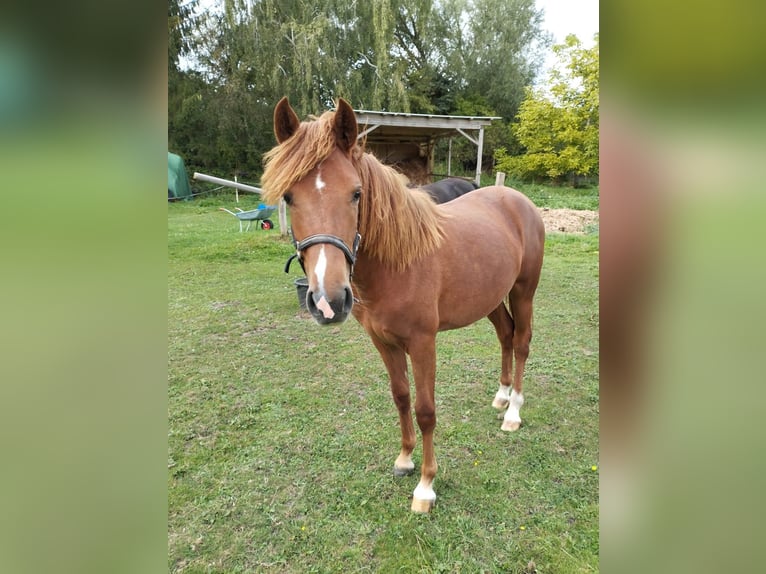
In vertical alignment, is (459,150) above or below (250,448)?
above

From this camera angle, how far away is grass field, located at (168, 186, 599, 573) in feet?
6.23

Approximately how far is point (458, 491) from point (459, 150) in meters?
20.8

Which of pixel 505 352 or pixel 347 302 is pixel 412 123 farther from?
pixel 347 302

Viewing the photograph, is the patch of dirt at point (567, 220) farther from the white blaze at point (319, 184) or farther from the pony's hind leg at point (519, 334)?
the white blaze at point (319, 184)

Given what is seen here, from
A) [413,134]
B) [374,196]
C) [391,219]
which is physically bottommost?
[391,219]

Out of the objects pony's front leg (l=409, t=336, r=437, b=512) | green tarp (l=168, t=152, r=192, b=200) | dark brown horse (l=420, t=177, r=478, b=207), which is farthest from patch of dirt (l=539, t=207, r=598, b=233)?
green tarp (l=168, t=152, r=192, b=200)

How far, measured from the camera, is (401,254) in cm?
190

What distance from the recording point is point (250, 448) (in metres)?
2.64

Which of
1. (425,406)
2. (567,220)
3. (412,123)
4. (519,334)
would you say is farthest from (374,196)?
(567,220)

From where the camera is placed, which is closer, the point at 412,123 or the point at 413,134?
the point at 412,123

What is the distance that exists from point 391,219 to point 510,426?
190 centimetres
